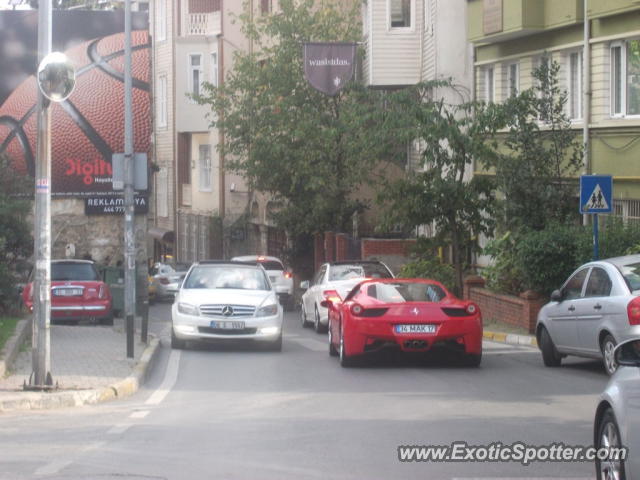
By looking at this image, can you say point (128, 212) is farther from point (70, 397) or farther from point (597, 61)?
point (70, 397)

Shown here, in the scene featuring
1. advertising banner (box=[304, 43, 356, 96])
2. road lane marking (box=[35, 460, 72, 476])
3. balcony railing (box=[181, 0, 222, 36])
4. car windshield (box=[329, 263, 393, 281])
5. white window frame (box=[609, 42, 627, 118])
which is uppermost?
balcony railing (box=[181, 0, 222, 36])

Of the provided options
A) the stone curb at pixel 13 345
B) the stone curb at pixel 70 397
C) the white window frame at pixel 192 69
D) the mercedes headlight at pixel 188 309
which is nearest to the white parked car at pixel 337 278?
the mercedes headlight at pixel 188 309

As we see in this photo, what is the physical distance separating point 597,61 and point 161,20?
3515 centimetres

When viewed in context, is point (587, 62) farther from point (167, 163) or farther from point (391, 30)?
point (167, 163)

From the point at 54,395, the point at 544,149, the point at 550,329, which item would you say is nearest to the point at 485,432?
the point at 54,395

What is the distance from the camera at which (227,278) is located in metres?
21.0

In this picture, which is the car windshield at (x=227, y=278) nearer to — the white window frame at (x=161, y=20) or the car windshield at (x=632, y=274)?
the car windshield at (x=632, y=274)

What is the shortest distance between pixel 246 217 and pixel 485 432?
127 feet

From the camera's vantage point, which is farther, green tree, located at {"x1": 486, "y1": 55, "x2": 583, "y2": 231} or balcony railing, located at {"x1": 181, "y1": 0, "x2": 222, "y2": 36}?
balcony railing, located at {"x1": 181, "y1": 0, "x2": 222, "y2": 36}

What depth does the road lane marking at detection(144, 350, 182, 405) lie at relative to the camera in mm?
13305

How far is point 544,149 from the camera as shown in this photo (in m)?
23.8

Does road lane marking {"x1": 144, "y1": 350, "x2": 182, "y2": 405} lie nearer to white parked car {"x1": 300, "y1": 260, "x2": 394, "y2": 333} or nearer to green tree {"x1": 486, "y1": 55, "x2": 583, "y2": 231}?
white parked car {"x1": 300, "y1": 260, "x2": 394, "y2": 333}

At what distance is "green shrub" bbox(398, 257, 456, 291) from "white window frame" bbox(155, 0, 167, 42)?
28349 millimetres
